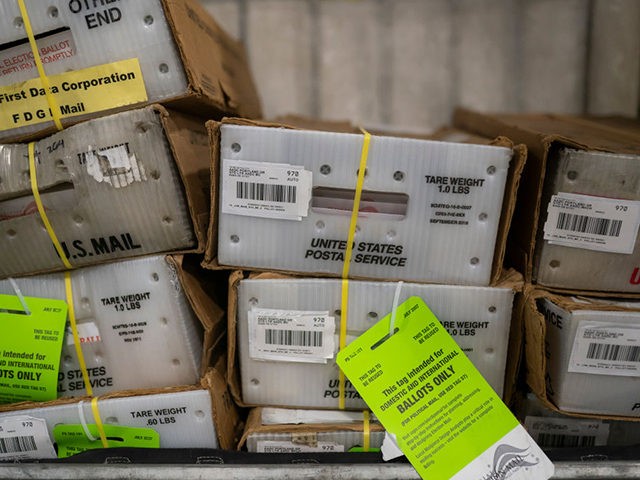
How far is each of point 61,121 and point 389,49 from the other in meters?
0.77

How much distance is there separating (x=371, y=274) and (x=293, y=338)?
133 mm

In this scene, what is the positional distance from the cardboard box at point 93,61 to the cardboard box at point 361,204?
0.10 meters

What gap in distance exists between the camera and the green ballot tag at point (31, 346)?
2.46 feet

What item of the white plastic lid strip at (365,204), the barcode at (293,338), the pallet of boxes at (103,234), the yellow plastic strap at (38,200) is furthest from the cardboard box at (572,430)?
the yellow plastic strap at (38,200)

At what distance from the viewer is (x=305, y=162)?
0.68m

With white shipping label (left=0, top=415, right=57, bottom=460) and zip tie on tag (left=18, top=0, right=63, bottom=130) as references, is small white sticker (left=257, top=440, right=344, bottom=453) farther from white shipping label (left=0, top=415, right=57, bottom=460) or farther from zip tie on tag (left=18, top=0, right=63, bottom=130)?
zip tie on tag (left=18, top=0, right=63, bottom=130)

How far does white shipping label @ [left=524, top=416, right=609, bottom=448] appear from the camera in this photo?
0.77 meters

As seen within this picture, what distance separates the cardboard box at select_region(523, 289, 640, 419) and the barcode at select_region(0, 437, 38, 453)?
2.23 ft

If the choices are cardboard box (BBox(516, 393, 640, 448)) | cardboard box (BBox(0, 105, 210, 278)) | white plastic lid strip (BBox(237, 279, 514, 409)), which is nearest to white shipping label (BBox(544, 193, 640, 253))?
white plastic lid strip (BBox(237, 279, 514, 409))

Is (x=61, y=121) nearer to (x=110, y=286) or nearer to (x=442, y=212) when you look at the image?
(x=110, y=286)

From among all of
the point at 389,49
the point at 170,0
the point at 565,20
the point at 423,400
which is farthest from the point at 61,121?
the point at 565,20

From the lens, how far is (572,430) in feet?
2.54

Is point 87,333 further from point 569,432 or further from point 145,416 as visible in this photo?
point 569,432

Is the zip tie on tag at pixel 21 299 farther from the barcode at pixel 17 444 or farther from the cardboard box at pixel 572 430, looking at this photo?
the cardboard box at pixel 572 430
